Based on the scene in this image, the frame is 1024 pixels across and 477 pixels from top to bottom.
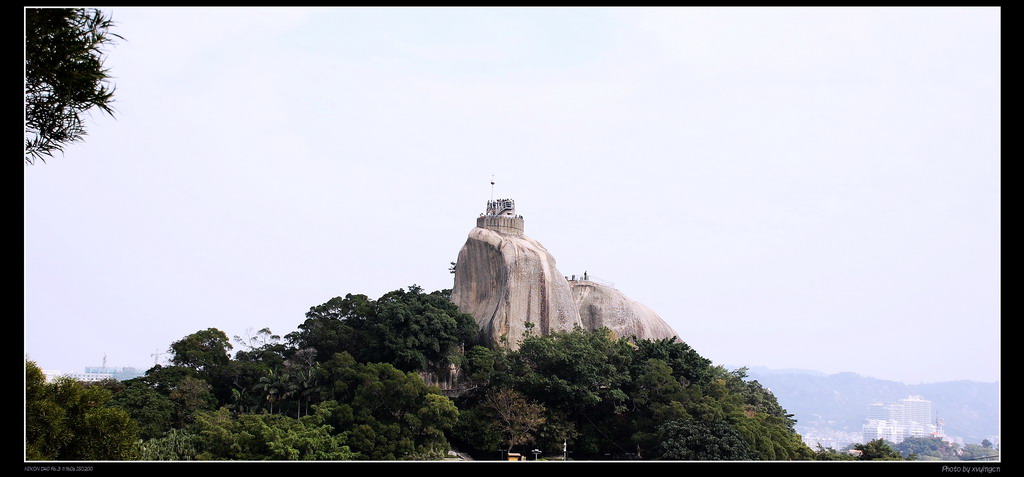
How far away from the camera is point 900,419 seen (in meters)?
99.8

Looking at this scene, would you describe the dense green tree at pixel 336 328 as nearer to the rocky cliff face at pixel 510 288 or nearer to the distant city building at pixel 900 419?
the rocky cliff face at pixel 510 288

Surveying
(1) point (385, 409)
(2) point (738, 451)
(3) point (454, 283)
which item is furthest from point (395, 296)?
(2) point (738, 451)

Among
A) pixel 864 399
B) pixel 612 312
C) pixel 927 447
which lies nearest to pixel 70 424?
pixel 612 312

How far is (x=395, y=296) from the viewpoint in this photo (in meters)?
38.6

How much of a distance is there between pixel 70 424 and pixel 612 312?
26103mm

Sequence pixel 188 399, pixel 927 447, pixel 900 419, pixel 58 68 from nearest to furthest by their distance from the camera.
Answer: pixel 58 68
pixel 188 399
pixel 927 447
pixel 900 419

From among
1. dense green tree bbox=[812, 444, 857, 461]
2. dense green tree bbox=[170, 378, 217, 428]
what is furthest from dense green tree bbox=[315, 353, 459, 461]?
dense green tree bbox=[812, 444, 857, 461]

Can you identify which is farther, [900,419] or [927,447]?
[900,419]

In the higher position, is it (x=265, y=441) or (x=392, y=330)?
(x=392, y=330)

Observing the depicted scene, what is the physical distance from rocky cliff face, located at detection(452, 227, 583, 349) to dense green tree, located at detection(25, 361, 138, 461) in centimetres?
1873

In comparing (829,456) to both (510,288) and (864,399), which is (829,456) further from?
(864,399)

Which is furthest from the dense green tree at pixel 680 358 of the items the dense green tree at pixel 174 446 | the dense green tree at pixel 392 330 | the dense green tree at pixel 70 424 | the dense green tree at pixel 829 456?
the dense green tree at pixel 70 424

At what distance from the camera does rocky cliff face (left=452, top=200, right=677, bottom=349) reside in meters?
38.9
